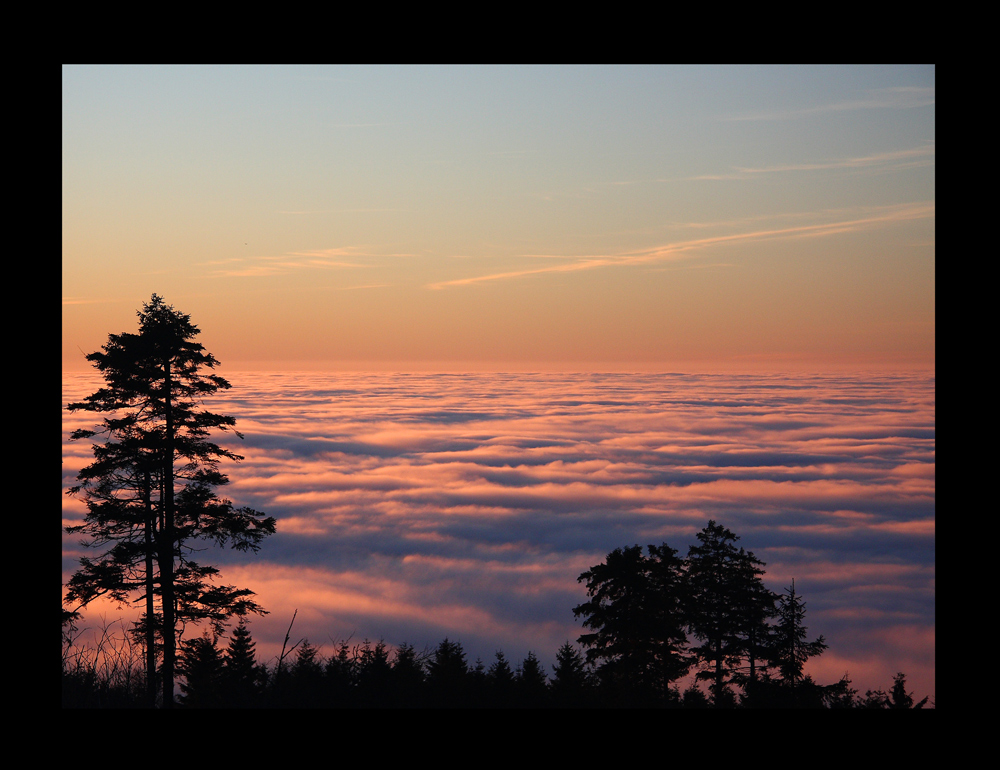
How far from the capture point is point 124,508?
2450 centimetres

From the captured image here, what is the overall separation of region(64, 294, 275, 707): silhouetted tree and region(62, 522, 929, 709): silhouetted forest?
6.09 feet

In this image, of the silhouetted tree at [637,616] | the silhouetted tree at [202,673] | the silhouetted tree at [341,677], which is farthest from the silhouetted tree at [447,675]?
the silhouetted tree at [637,616]

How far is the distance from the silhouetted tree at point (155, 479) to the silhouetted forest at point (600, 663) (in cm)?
186

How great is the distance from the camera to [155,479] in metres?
24.7

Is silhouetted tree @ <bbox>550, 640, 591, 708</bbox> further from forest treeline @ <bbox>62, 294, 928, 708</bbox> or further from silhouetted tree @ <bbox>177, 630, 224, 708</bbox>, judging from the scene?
silhouetted tree @ <bbox>177, 630, 224, 708</bbox>

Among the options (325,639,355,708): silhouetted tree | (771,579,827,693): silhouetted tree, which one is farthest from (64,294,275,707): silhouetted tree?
(771,579,827,693): silhouetted tree

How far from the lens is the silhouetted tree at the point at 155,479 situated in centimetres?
2408

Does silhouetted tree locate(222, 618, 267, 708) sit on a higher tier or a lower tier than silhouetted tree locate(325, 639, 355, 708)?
lower

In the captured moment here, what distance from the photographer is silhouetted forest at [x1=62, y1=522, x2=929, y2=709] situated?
16.5 metres

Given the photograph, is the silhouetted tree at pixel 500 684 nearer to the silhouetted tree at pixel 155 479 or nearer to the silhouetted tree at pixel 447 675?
the silhouetted tree at pixel 447 675

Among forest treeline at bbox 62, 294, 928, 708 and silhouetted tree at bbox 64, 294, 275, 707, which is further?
silhouetted tree at bbox 64, 294, 275, 707
